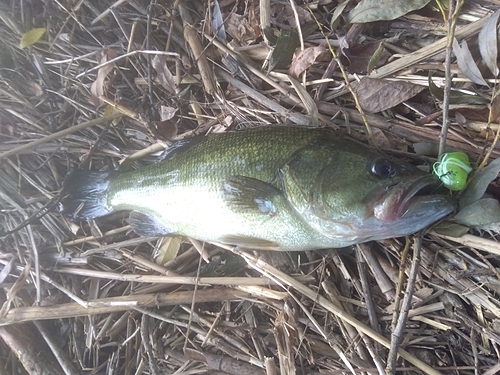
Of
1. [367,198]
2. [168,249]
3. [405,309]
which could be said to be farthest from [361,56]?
[168,249]

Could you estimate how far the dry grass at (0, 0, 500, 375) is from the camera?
7.05ft

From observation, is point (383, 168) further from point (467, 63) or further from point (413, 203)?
point (467, 63)

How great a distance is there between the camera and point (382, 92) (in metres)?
2.26

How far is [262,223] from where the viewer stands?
7.25ft

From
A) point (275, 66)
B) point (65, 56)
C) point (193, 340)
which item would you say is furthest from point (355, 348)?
point (65, 56)

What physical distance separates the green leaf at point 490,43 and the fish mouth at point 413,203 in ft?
2.07

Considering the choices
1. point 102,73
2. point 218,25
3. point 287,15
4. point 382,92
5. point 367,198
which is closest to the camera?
point 367,198

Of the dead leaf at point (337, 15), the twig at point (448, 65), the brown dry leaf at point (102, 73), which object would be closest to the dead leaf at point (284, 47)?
the dead leaf at point (337, 15)

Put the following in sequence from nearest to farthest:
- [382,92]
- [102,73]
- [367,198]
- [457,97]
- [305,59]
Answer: [367,198] → [457,97] → [382,92] → [305,59] → [102,73]

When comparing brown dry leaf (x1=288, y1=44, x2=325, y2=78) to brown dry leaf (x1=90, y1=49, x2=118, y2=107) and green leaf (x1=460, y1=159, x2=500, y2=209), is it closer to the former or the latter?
green leaf (x1=460, y1=159, x2=500, y2=209)

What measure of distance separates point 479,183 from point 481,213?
0.48ft

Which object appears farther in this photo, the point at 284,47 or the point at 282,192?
the point at 284,47

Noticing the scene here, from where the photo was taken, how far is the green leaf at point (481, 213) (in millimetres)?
1933

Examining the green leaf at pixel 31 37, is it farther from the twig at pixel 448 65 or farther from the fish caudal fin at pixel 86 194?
the twig at pixel 448 65
